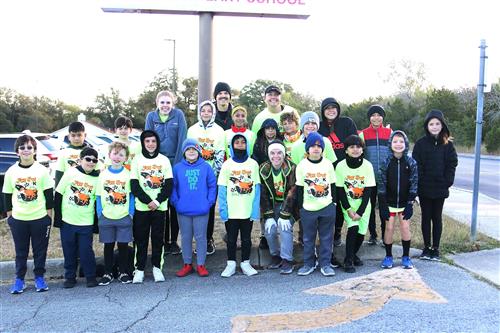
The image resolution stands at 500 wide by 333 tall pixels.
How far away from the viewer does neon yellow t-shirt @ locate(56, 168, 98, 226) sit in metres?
4.93

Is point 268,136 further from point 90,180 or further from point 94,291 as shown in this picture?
point 94,291

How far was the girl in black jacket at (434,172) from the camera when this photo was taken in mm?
5527

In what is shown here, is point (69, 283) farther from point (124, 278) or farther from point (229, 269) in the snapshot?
point (229, 269)

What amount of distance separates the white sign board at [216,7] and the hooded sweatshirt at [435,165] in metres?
4.40

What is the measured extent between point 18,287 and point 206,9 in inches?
234

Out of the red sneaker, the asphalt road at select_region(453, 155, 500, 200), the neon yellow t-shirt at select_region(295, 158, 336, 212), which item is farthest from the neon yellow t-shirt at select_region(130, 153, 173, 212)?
the asphalt road at select_region(453, 155, 500, 200)

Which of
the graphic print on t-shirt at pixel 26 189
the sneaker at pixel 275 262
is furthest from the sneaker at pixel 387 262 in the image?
the graphic print on t-shirt at pixel 26 189

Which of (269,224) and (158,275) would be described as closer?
(158,275)

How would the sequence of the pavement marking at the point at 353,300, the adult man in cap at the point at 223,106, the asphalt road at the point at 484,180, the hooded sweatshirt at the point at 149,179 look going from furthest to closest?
1. the asphalt road at the point at 484,180
2. the adult man in cap at the point at 223,106
3. the hooded sweatshirt at the point at 149,179
4. the pavement marking at the point at 353,300

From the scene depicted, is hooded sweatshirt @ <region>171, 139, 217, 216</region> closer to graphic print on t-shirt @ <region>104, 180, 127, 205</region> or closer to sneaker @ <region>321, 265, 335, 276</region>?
graphic print on t-shirt @ <region>104, 180, 127, 205</region>

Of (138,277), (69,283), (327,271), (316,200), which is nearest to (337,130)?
(316,200)

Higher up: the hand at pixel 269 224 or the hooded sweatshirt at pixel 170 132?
the hooded sweatshirt at pixel 170 132

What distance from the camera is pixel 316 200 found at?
514 centimetres

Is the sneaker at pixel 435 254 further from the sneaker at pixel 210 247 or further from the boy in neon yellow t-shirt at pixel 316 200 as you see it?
the sneaker at pixel 210 247
